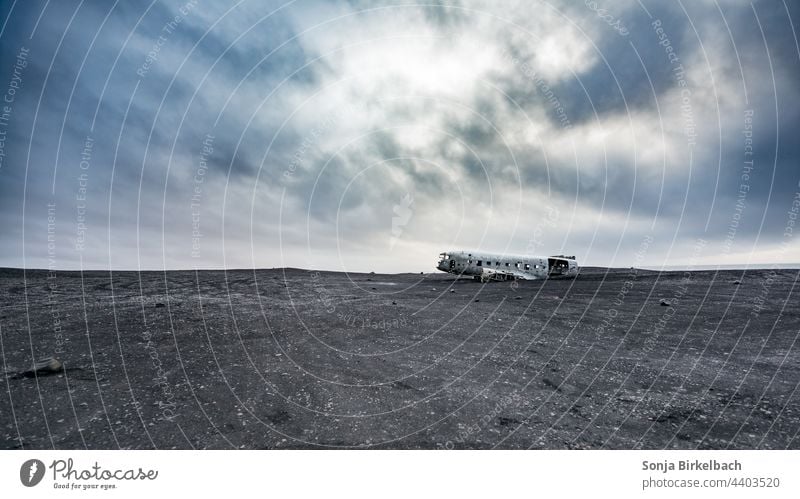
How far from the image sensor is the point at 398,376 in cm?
1086

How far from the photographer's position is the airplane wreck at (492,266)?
156 ft

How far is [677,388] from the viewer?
1028 cm

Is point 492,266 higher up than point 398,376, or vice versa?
point 492,266

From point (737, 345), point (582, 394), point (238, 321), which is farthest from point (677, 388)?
point (238, 321)

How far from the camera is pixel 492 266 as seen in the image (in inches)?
1907

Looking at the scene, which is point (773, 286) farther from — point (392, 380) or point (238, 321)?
point (238, 321)

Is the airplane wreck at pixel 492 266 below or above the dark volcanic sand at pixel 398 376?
above

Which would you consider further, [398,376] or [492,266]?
[492,266]

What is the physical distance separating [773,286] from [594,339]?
25.5m

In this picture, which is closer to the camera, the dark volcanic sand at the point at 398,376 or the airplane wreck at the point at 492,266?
the dark volcanic sand at the point at 398,376

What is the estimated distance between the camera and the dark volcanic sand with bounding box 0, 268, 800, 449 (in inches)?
293

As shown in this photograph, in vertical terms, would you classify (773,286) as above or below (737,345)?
above

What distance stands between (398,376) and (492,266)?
40041mm

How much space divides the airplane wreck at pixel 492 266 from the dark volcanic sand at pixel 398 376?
25.3 m
